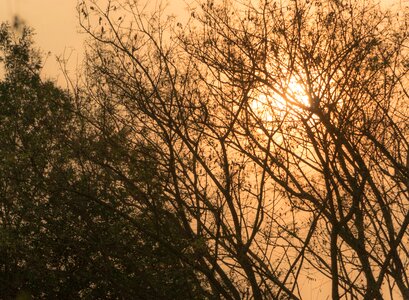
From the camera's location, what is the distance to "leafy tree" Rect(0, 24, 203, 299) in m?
13.8

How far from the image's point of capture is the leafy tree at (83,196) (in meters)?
13.8

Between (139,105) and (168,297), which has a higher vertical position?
(139,105)

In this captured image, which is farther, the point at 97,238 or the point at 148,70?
the point at 97,238

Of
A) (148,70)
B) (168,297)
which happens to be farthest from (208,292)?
(148,70)

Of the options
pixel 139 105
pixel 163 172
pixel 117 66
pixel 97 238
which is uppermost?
pixel 117 66

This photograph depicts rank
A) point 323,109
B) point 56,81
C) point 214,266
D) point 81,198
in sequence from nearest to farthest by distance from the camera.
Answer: point 214,266 → point 323,109 → point 81,198 → point 56,81

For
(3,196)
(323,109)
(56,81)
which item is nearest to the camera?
(323,109)

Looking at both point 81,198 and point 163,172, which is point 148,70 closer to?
point 163,172

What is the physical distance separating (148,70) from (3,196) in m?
6.09

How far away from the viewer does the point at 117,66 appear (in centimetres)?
1445

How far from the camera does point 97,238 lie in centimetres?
1516

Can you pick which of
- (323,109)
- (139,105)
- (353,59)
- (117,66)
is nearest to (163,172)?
(139,105)

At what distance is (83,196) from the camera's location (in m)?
15.8

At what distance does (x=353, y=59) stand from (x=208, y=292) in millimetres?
6275
